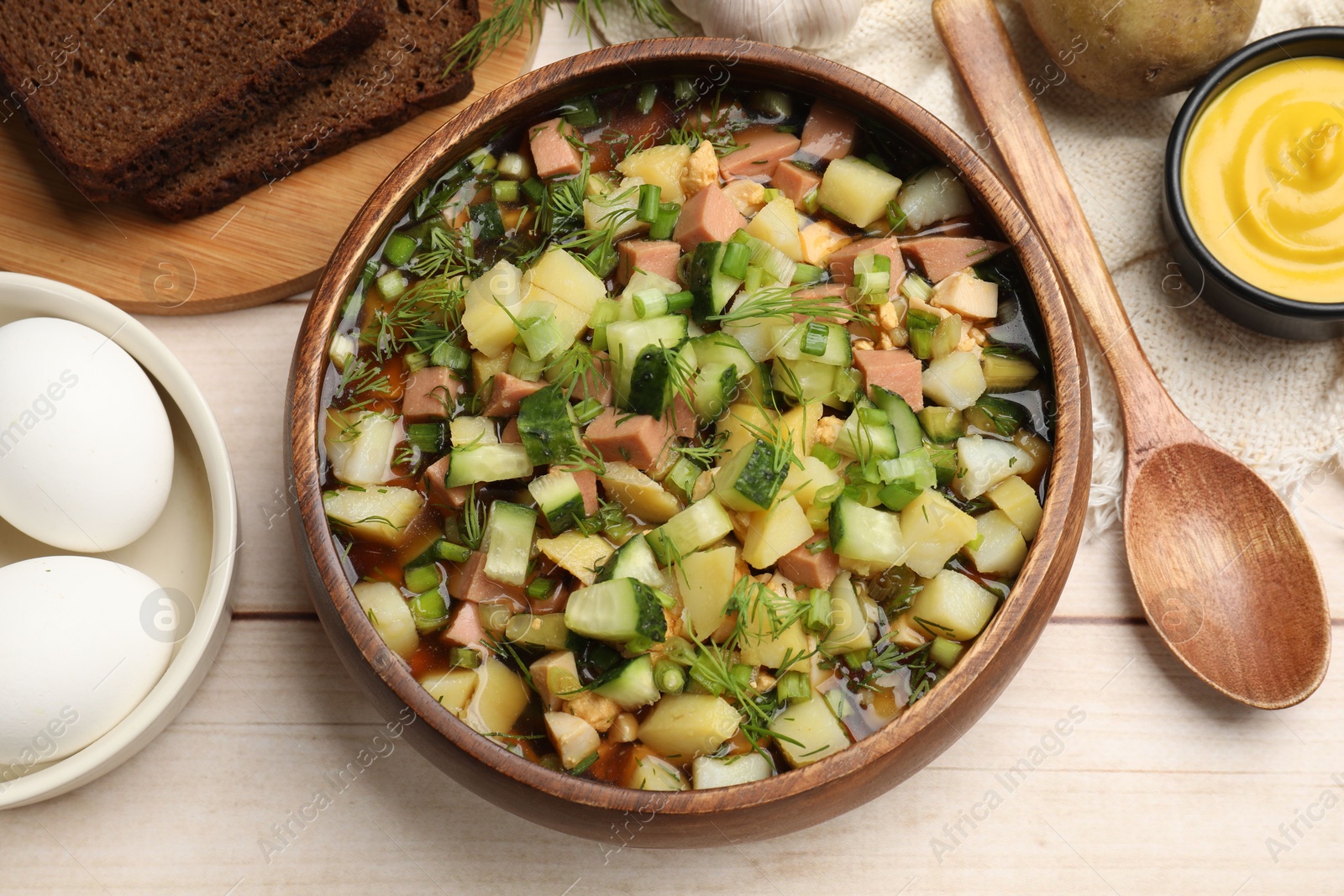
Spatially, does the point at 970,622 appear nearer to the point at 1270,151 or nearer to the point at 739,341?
the point at 739,341

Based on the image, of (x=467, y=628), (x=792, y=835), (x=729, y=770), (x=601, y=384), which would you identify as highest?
(x=601, y=384)

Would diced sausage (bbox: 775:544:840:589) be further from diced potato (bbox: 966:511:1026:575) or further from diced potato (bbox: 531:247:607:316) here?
diced potato (bbox: 531:247:607:316)

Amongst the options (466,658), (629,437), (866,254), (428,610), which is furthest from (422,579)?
(866,254)

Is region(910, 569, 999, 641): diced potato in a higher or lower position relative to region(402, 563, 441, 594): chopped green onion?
lower

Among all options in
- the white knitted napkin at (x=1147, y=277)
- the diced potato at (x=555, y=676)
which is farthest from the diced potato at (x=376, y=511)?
the white knitted napkin at (x=1147, y=277)

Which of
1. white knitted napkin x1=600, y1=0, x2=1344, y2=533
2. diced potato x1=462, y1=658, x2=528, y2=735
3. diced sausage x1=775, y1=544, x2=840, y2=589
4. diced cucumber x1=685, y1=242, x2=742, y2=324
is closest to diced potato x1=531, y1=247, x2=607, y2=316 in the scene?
diced cucumber x1=685, y1=242, x2=742, y2=324

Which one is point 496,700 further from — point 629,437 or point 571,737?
point 629,437

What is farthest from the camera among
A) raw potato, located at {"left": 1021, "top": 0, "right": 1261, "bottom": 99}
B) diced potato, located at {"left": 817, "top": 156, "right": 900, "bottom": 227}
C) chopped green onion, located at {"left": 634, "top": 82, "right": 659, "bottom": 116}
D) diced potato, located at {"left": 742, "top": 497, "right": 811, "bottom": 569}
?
raw potato, located at {"left": 1021, "top": 0, "right": 1261, "bottom": 99}
